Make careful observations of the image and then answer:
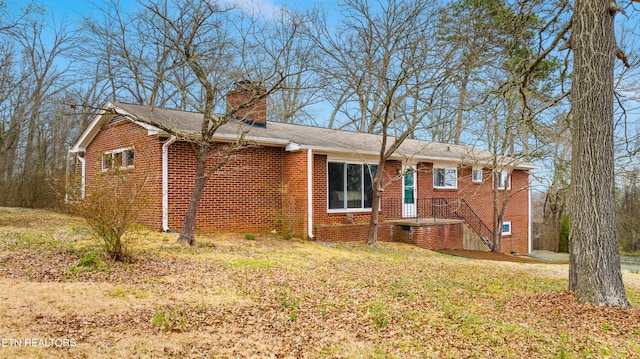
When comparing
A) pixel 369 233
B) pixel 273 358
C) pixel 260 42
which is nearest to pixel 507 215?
pixel 369 233

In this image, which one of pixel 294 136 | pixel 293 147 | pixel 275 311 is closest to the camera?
pixel 275 311

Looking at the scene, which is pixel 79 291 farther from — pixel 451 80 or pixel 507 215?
pixel 507 215

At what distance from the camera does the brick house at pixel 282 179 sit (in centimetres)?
1223

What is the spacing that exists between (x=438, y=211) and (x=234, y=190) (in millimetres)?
8556

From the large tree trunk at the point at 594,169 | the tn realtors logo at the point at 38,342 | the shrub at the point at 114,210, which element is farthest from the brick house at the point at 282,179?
the tn realtors logo at the point at 38,342

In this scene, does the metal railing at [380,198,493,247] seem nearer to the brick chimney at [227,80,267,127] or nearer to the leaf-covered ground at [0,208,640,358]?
the brick chimney at [227,80,267,127]

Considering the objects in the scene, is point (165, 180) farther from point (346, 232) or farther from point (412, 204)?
point (412, 204)

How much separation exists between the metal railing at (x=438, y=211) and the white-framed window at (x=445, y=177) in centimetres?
57

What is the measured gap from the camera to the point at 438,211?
58.9 ft

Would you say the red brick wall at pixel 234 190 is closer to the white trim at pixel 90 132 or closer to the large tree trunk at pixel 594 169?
the white trim at pixel 90 132

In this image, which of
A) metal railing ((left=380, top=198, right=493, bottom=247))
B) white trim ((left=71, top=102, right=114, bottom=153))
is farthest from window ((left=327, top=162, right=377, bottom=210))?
white trim ((left=71, top=102, right=114, bottom=153))

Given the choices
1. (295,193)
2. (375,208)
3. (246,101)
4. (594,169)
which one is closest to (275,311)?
(594,169)

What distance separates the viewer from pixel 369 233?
13.9 meters

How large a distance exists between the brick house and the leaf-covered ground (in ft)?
11.9
